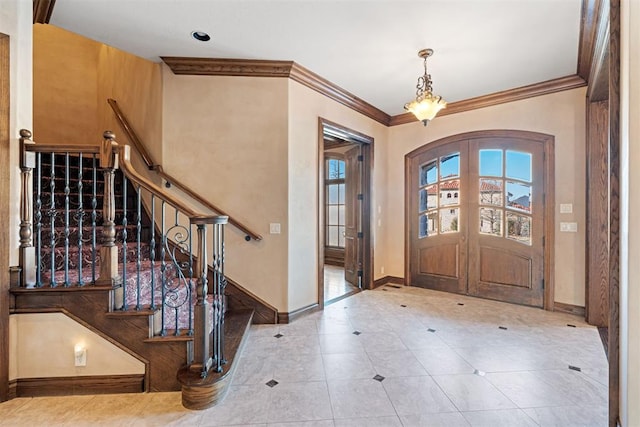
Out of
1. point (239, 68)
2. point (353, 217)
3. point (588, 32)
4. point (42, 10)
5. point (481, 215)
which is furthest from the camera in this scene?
point (353, 217)

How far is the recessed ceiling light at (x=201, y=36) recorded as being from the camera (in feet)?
8.95

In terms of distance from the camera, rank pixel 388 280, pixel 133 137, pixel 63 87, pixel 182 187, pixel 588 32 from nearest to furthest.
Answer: pixel 588 32, pixel 182 187, pixel 133 137, pixel 63 87, pixel 388 280

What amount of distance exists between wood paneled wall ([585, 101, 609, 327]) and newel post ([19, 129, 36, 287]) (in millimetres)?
5206

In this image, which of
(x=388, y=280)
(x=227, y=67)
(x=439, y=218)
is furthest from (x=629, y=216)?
(x=388, y=280)

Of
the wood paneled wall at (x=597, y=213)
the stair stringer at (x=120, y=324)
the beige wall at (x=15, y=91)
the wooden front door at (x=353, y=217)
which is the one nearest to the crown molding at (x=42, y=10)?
the beige wall at (x=15, y=91)

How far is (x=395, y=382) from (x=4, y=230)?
290 cm

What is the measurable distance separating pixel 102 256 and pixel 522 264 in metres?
4.65

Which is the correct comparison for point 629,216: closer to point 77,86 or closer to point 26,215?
point 26,215

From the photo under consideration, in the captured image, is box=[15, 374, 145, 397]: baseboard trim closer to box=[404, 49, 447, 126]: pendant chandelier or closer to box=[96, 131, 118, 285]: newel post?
box=[96, 131, 118, 285]: newel post

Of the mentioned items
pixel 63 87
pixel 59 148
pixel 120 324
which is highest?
pixel 63 87

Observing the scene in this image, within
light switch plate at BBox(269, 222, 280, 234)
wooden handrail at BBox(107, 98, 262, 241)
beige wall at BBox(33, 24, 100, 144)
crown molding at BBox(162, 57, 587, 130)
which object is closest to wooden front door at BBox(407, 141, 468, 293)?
crown molding at BBox(162, 57, 587, 130)

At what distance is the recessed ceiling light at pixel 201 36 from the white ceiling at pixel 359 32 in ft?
0.16

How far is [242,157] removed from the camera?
331cm

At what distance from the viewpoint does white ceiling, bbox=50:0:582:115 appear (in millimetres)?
2371
